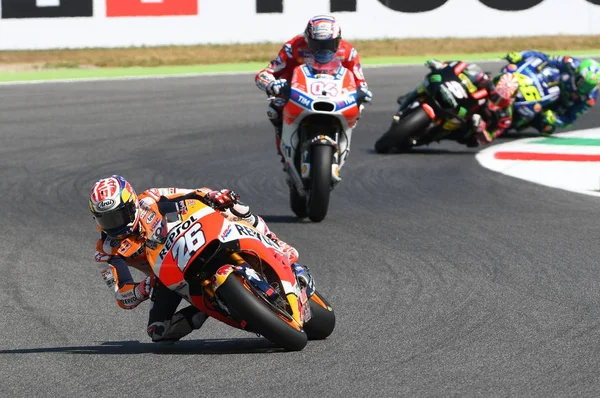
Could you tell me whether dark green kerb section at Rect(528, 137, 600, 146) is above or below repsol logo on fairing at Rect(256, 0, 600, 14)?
below

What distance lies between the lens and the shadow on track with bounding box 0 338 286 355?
653 centimetres

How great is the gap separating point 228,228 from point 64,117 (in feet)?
37.7

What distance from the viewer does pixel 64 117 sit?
17.3 meters

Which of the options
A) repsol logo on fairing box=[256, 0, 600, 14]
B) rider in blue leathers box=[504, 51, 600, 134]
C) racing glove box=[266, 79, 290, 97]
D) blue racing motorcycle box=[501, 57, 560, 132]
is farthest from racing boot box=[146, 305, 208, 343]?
repsol logo on fairing box=[256, 0, 600, 14]

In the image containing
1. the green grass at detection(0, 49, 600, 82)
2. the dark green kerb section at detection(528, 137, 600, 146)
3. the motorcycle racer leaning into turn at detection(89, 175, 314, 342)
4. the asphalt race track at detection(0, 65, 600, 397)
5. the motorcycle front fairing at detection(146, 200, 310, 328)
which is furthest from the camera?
the green grass at detection(0, 49, 600, 82)

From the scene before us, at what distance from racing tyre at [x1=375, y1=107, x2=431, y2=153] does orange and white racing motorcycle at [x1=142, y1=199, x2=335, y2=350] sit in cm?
825

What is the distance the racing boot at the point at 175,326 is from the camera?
21.6 feet

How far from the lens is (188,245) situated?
20.3 ft

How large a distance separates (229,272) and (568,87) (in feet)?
33.3

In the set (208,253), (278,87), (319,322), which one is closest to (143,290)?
(208,253)

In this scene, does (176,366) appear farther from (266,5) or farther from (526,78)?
(266,5)

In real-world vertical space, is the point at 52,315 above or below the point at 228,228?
below

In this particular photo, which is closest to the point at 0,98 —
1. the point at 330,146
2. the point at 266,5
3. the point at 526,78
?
the point at 266,5

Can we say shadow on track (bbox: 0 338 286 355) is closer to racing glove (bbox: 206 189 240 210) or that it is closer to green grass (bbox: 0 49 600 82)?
racing glove (bbox: 206 189 240 210)
